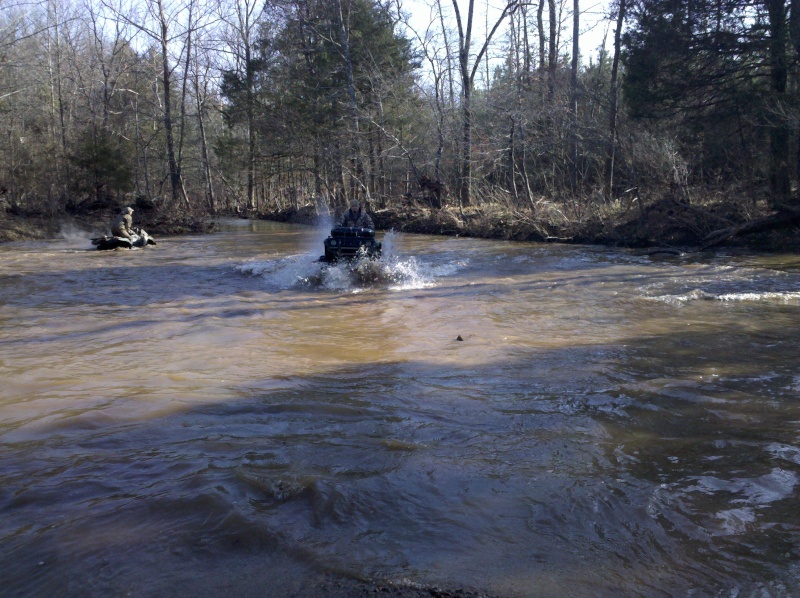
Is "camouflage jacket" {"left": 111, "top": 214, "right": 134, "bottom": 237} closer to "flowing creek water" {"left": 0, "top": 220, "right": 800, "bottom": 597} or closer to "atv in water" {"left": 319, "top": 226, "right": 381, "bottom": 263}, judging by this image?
"atv in water" {"left": 319, "top": 226, "right": 381, "bottom": 263}

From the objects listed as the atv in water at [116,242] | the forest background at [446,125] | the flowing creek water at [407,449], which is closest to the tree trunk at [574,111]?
the forest background at [446,125]

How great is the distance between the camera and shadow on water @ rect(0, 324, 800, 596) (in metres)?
3.14

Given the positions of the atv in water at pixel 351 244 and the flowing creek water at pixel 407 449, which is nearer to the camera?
the flowing creek water at pixel 407 449

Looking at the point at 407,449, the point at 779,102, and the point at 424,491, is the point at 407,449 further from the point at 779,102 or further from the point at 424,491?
the point at 779,102

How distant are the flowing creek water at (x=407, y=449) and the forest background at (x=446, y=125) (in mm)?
9846

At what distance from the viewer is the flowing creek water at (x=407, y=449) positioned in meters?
3.21

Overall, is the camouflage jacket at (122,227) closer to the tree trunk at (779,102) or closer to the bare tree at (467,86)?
the bare tree at (467,86)

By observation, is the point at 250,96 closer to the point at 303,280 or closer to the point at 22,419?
the point at 303,280

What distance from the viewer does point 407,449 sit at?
467 centimetres

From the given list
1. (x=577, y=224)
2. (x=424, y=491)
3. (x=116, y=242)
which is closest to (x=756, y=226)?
(x=577, y=224)

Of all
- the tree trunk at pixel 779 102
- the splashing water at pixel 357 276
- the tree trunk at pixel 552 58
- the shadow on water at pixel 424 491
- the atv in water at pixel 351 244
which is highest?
the tree trunk at pixel 552 58

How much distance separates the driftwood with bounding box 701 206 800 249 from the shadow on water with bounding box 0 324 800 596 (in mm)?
12194

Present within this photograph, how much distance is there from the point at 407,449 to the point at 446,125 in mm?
26641

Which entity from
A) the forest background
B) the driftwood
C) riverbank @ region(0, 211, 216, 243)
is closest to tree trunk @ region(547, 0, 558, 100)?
the forest background
